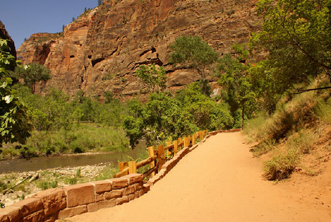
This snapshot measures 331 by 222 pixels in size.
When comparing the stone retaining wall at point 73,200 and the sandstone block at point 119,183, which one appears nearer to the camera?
the stone retaining wall at point 73,200

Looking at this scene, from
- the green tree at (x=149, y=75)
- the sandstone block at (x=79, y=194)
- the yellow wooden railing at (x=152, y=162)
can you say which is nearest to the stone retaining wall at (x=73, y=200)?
the sandstone block at (x=79, y=194)

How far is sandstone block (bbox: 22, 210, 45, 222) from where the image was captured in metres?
3.09

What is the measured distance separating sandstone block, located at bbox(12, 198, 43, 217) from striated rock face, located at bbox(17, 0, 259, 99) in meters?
58.4

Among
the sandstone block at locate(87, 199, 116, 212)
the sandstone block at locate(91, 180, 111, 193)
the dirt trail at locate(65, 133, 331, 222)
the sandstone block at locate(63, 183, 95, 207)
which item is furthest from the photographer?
the sandstone block at locate(91, 180, 111, 193)

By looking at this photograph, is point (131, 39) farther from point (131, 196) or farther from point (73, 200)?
point (73, 200)

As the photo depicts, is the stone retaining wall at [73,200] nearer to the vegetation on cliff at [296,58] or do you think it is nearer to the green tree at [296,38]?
the vegetation on cliff at [296,58]

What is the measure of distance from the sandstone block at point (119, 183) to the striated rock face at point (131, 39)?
56701mm

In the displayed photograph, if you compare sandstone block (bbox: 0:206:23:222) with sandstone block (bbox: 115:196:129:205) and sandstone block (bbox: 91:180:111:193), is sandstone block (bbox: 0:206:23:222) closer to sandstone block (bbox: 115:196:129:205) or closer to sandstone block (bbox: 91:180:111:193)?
sandstone block (bbox: 91:180:111:193)

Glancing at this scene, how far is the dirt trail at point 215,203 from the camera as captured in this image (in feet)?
13.0

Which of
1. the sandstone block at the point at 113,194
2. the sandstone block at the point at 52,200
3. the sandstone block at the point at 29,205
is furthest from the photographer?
the sandstone block at the point at 113,194

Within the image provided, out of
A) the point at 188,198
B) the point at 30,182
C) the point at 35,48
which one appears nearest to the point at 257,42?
the point at 188,198

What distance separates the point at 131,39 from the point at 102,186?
320ft

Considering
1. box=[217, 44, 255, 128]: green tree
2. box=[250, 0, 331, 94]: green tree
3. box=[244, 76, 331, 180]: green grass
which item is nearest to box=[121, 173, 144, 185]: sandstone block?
box=[244, 76, 331, 180]: green grass

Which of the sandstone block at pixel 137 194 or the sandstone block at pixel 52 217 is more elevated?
the sandstone block at pixel 52 217
